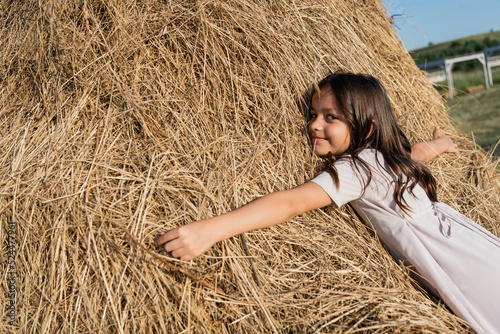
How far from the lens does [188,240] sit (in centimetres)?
155

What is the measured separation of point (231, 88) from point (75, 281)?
43.8 inches

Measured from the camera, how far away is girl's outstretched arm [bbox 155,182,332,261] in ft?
5.11

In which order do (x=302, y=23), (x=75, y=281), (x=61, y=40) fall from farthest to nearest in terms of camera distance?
(x=302, y=23)
(x=61, y=40)
(x=75, y=281)

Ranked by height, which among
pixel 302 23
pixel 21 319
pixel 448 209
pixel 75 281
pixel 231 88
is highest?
pixel 302 23

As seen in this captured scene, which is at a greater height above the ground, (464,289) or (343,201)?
(343,201)

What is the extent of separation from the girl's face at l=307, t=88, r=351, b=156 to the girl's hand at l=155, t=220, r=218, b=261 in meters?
0.80

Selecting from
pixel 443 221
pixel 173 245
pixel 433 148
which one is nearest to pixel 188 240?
pixel 173 245

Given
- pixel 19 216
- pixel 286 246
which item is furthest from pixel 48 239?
pixel 286 246

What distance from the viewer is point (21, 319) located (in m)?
1.56

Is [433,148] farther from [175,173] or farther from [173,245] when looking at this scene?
[173,245]

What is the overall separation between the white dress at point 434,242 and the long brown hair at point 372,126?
7cm

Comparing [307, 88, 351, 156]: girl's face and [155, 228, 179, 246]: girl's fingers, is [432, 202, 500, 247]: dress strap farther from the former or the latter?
[155, 228, 179, 246]: girl's fingers

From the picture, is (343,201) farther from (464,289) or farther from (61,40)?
(61,40)

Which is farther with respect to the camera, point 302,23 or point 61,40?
point 302,23
